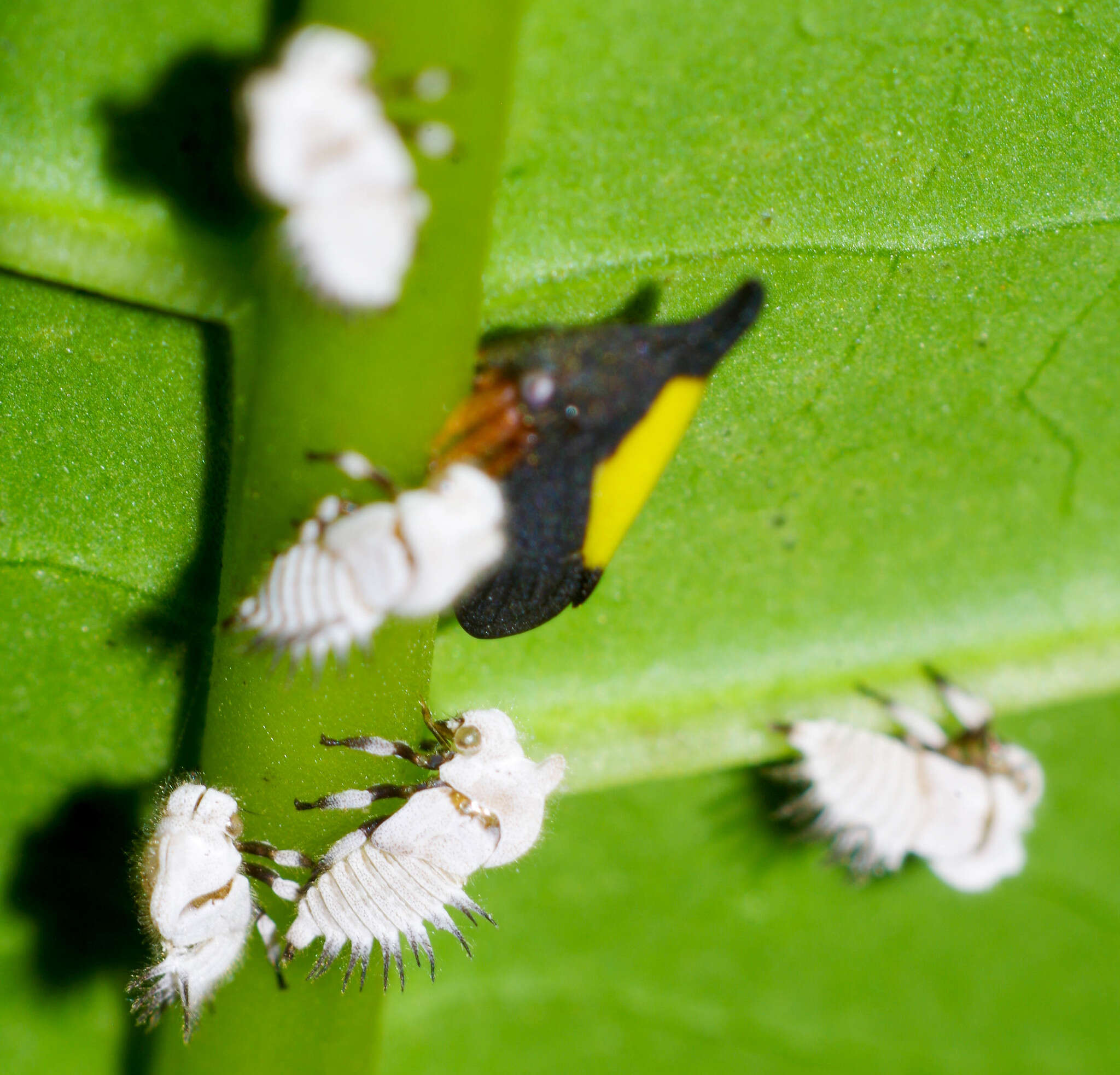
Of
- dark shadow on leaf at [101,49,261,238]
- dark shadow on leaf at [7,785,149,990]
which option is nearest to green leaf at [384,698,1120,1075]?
dark shadow on leaf at [7,785,149,990]

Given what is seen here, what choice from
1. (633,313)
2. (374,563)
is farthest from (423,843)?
(633,313)

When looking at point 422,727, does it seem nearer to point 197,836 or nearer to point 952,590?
point 197,836

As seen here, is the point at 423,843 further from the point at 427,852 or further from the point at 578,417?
the point at 578,417

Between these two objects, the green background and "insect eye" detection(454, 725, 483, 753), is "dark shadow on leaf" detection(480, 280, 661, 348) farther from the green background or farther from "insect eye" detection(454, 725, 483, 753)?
"insect eye" detection(454, 725, 483, 753)

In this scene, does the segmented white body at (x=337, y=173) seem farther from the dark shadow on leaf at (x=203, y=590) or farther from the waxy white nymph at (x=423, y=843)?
the waxy white nymph at (x=423, y=843)

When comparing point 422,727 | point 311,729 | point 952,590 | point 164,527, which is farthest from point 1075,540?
point 164,527

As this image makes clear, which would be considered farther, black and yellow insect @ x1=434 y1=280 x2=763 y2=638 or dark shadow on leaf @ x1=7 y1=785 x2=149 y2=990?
dark shadow on leaf @ x1=7 y1=785 x2=149 y2=990
